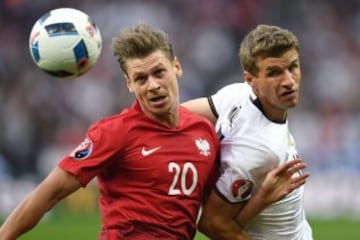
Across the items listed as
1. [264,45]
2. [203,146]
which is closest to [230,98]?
[203,146]

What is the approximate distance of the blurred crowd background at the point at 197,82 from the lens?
16500 mm

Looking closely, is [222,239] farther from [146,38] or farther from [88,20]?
[88,20]

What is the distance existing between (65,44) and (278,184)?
63.8 inches

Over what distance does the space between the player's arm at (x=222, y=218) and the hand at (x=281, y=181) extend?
28cm

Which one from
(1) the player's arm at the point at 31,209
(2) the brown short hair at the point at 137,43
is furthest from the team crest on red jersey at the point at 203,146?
(1) the player's arm at the point at 31,209

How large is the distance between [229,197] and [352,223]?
981cm

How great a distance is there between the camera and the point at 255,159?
565cm

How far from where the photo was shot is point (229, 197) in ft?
18.9

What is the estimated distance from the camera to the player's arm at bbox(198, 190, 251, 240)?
580 centimetres

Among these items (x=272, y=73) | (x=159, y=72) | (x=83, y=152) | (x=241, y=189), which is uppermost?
(x=159, y=72)

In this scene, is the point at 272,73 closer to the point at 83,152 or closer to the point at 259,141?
the point at 259,141

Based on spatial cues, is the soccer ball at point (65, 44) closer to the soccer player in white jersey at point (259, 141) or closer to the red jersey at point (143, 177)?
the red jersey at point (143, 177)

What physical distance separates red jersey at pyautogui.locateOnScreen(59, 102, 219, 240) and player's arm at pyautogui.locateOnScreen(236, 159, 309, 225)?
0.36 m

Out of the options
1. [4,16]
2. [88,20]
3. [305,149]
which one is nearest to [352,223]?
[305,149]
